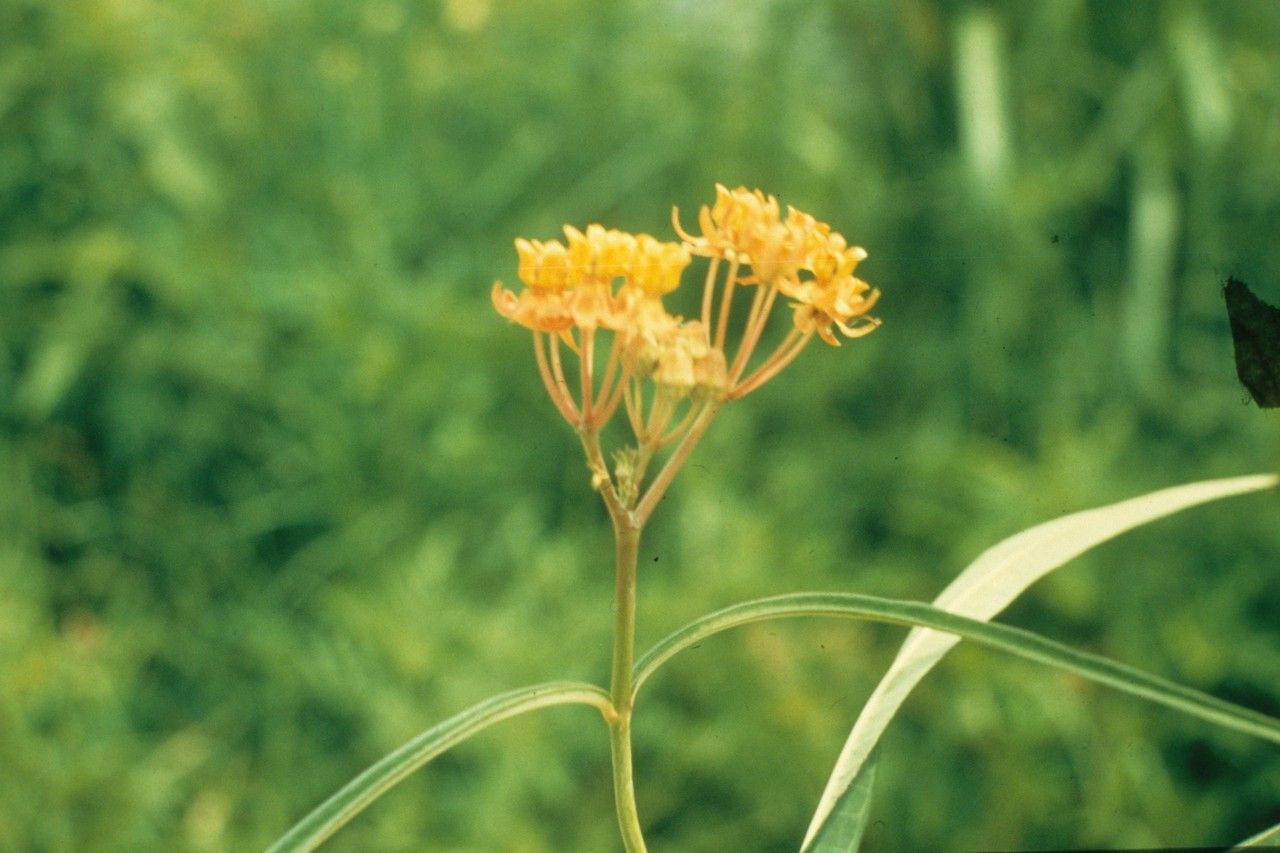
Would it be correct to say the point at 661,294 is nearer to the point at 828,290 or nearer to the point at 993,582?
the point at 828,290

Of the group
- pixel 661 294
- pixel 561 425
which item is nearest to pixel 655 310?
pixel 661 294

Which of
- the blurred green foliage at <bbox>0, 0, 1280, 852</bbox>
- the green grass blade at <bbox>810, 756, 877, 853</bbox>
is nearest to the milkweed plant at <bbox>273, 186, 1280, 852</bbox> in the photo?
the green grass blade at <bbox>810, 756, 877, 853</bbox>

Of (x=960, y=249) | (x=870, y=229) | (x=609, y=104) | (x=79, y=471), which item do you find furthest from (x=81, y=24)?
(x=960, y=249)

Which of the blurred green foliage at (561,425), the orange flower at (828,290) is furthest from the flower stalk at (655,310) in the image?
the blurred green foliage at (561,425)

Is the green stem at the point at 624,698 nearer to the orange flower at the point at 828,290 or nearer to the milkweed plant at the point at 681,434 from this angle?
the milkweed plant at the point at 681,434

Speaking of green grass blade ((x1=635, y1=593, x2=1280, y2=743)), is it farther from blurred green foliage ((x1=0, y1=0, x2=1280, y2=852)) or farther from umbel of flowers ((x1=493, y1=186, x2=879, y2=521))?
blurred green foliage ((x1=0, y1=0, x2=1280, y2=852))
